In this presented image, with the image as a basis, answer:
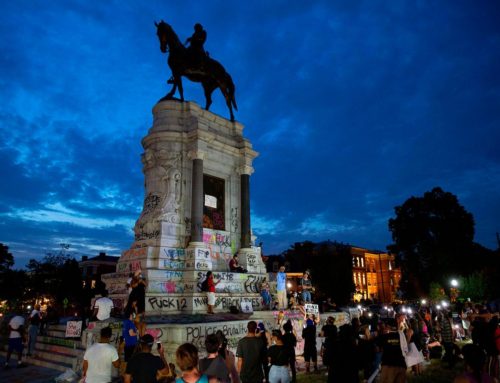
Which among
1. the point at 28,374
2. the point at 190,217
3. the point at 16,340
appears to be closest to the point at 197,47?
the point at 190,217

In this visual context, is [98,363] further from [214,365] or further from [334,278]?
[334,278]

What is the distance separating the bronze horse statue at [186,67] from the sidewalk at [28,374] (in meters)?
13.5

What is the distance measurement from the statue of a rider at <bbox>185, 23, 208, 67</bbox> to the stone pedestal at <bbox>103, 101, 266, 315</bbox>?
2.45 meters

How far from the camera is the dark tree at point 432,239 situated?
44812mm

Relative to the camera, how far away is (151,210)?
1748 centimetres

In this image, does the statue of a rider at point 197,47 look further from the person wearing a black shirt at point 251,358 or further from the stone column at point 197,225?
the person wearing a black shirt at point 251,358

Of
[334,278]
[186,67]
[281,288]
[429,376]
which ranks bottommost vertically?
[429,376]

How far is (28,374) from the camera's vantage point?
1127 cm

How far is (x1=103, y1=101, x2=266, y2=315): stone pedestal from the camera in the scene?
15703 mm

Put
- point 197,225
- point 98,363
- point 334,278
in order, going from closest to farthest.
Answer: point 98,363 → point 197,225 → point 334,278

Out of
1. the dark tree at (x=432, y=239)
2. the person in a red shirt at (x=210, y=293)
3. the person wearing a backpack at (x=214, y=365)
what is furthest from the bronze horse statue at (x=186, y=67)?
the dark tree at (x=432, y=239)

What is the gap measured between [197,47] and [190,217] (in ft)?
30.5

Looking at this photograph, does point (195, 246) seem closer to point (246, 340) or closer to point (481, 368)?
point (246, 340)

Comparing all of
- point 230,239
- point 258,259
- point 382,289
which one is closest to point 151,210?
point 230,239
